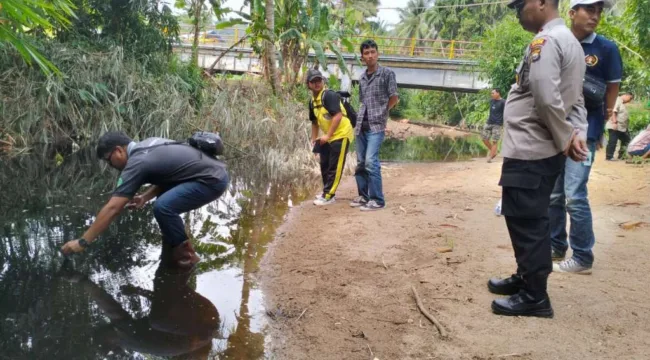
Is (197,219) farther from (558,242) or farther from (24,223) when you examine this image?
(558,242)

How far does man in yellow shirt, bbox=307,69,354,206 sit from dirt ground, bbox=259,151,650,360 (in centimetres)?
53

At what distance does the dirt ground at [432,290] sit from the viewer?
8.07 ft

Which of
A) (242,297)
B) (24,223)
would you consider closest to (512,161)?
(242,297)

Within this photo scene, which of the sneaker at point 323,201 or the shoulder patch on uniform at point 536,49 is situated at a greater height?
the shoulder patch on uniform at point 536,49

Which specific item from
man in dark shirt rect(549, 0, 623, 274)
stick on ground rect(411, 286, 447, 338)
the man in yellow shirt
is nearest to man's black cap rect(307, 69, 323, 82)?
the man in yellow shirt

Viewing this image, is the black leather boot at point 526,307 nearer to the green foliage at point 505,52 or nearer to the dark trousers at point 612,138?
the dark trousers at point 612,138

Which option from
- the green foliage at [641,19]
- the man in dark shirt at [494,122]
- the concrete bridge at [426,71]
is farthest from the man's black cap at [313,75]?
the concrete bridge at [426,71]

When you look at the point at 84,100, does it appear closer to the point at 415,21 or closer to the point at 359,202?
the point at 359,202

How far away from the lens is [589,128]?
3.18 m

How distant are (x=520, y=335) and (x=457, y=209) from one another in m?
3.04

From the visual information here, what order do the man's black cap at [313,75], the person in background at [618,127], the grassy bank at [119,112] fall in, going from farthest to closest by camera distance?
the person in background at [618,127] < the grassy bank at [119,112] < the man's black cap at [313,75]

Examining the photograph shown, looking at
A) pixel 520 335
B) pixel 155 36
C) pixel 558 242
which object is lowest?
pixel 520 335

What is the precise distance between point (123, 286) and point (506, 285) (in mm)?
2469

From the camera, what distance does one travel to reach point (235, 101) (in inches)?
385
